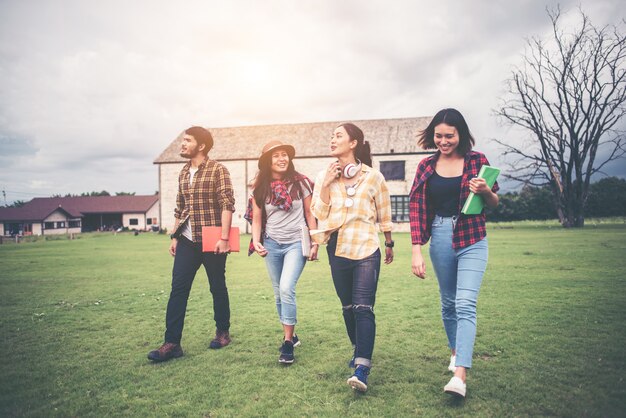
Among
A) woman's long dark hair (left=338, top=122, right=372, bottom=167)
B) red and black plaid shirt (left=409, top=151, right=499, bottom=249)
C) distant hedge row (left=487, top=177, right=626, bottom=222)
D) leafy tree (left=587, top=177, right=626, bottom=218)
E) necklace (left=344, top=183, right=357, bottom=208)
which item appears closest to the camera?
red and black plaid shirt (left=409, top=151, right=499, bottom=249)

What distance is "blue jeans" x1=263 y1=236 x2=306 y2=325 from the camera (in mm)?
4117

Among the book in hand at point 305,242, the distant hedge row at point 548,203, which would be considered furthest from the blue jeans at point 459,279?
the distant hedge row at point 548,203

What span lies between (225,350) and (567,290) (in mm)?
6272

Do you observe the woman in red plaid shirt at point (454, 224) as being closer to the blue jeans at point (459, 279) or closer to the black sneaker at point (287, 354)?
the blue jeans at point (459, 279)

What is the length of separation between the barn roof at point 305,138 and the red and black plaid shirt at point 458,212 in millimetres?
33547

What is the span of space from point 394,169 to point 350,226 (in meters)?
34.3

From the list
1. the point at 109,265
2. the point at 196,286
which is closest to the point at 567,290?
the point at 196,286

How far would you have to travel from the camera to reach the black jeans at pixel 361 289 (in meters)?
3.31

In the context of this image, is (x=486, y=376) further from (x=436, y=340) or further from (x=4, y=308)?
(x=4, y=308)

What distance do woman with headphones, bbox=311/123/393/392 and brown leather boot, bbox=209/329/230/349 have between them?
1651 mm

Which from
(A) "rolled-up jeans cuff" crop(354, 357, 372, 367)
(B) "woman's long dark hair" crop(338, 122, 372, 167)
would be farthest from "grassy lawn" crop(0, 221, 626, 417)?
(B) "woman's long dark hair" crop(338, 122, 372, 167)

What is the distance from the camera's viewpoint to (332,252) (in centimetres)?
357

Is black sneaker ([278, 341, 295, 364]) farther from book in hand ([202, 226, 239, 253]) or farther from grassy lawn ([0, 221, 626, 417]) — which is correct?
book in hand ([202, 226, 239, 253])

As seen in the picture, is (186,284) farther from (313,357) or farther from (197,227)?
(313,357)
